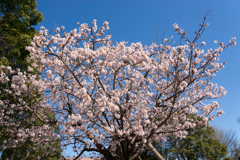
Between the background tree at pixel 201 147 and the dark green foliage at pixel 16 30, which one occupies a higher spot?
the dark green foliage at pixel 16 30

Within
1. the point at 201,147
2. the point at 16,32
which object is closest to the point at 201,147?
the point at 201,147

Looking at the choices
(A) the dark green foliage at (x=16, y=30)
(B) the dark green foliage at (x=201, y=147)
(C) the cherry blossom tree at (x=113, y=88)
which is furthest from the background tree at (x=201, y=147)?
(A) the dark green foliage at (x=16, y=30)

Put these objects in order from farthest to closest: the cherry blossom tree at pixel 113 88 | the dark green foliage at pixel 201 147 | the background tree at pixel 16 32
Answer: the dark green foliage at pixel 201 147 → the background tree at pixel 16 32 → the cherry blossom tree at pixel 113 88

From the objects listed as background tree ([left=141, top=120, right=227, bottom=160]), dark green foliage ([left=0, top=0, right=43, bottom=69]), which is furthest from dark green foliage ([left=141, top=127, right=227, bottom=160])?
dark green foliage ([left=0, top=0, right=43, bottom=69])

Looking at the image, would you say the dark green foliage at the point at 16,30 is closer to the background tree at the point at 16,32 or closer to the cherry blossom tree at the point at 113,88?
the background tree at the point at 16,32

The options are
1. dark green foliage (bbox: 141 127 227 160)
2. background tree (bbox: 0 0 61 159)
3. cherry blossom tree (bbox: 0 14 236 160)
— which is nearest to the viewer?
cherry blossom tree (bbox: 0 14 236 160)

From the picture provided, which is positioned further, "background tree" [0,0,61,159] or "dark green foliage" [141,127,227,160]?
"dark green foliage" [141,127,227,160]

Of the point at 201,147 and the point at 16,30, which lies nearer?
the point at 16,30

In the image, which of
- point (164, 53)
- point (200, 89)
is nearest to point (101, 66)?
point (164, 53)

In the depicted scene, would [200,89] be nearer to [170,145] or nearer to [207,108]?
[207,108]

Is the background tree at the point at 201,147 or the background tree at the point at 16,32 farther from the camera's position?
the background tree at the point at 201,147

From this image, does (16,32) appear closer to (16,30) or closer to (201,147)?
(16,30)

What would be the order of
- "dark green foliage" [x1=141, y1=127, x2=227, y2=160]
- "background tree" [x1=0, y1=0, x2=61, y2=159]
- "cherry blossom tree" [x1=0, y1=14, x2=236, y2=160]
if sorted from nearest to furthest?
"cherry blossom tree" [x1=0, y1=14, x2=236, y2=160] → "background tree" [x1=0, y1=0, x2=61, y2=159] → "dark green foliage" [x1=141, y1=127, x2=227, y2=160]

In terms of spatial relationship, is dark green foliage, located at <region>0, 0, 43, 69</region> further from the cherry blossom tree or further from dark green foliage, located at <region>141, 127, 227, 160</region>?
dark green foliage, located at <region>141, 127, 227, 160</region>
